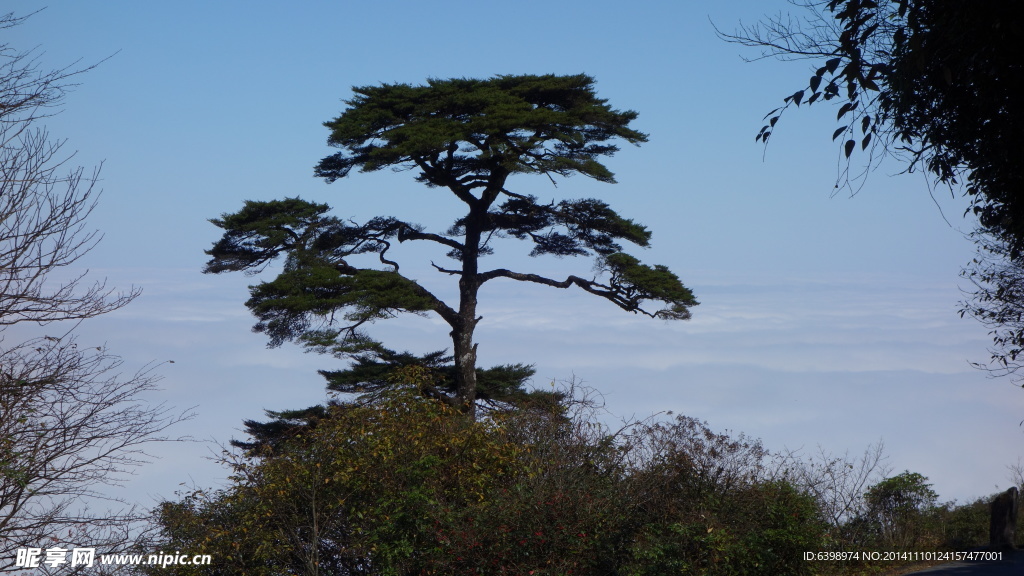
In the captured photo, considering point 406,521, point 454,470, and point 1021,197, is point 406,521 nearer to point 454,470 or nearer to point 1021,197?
point 454,470

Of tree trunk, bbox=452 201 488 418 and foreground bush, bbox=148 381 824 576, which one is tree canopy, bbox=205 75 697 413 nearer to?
tree trunk, bbox=452 201 488 418

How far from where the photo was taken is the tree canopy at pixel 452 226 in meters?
19.9

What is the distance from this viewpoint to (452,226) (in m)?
23.2

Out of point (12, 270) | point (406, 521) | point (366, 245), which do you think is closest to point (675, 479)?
point (406, 521)

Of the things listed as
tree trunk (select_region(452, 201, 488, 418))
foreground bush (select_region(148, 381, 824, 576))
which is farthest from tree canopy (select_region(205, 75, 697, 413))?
foreground bush (select_region(148, 381, 824, 576))

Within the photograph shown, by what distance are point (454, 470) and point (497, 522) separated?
1.38 m

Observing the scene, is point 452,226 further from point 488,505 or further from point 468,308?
point 488,505

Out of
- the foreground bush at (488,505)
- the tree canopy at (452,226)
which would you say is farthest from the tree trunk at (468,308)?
the foreground bush at (488,505)

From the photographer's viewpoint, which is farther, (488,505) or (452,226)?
(452,226)

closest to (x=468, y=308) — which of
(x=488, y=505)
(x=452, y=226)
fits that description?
(x=452, y=226)

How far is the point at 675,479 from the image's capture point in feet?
38.7

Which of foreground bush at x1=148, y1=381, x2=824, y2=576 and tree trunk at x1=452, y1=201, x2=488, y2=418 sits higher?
tree trunk at x1=452, y1=201, x2=488, y2=418

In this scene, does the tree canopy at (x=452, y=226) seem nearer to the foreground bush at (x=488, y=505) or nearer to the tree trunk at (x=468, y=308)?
the tree trunk at (x=468, y=308)

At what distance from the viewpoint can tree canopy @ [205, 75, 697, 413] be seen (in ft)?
65.3
